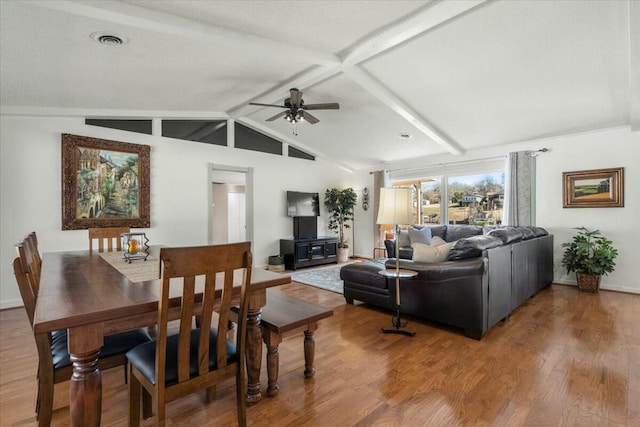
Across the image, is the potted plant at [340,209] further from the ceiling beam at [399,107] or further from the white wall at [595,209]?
the white wall at [595,209]

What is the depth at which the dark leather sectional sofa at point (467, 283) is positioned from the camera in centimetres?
277

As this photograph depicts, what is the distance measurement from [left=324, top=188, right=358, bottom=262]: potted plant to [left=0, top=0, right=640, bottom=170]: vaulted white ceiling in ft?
8.09

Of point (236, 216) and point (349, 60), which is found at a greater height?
point (349, 60)

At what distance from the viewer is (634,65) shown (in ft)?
9.81

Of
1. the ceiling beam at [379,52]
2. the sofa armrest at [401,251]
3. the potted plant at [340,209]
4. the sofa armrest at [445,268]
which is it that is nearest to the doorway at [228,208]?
the potted plant at [340,209]

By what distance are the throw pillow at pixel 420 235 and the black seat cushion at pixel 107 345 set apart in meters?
4.85

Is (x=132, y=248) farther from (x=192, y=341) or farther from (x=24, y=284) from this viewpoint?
(x=192, y=341)

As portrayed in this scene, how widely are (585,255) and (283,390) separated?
4701 millimetres

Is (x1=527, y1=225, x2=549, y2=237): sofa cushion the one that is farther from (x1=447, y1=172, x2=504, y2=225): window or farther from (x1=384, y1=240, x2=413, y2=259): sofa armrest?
(x1=384, y1=240, x2=413, y2=259): sofa armrest

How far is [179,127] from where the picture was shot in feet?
17.0

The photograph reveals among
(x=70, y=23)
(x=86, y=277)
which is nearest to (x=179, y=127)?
(x=70, y=23)

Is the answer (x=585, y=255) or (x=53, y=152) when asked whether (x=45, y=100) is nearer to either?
(x=53, y=152)

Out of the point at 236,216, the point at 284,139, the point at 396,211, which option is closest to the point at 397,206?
the point at 396,211

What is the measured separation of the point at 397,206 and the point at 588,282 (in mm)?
3603
